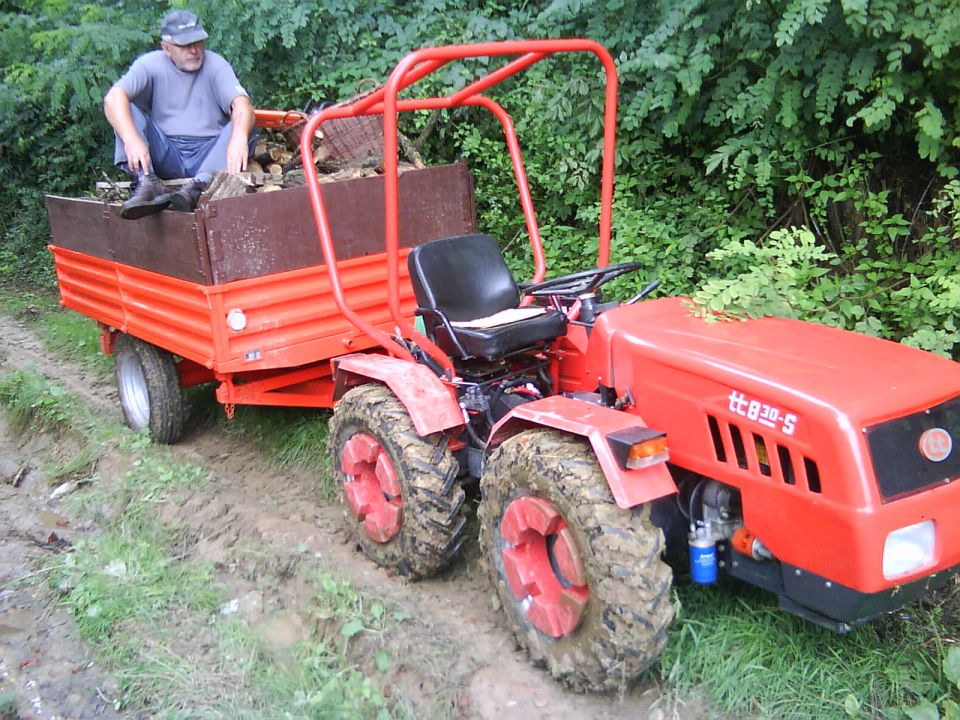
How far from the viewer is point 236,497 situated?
4.48 m

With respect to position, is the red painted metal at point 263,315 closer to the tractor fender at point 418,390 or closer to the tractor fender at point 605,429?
the tractor fender at point 418,390

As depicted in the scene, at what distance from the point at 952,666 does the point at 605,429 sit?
4.03 ft


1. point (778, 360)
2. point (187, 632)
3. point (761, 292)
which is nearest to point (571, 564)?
point (778, 360)

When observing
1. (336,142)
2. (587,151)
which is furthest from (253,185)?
(587,151)

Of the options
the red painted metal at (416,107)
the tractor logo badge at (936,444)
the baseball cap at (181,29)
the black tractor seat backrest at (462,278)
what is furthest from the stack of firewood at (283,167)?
the tractor logo badge at (936,444)

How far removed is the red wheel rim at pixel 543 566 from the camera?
2.79 metres

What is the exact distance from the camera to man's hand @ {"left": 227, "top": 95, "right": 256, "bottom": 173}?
4.95m

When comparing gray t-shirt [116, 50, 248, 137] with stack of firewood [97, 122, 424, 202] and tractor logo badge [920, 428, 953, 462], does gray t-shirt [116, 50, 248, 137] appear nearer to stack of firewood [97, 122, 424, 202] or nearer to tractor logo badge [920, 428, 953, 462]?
stack of firewood [97, 122, 424, 202]

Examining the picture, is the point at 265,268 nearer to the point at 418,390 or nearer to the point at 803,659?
the point at 418,390

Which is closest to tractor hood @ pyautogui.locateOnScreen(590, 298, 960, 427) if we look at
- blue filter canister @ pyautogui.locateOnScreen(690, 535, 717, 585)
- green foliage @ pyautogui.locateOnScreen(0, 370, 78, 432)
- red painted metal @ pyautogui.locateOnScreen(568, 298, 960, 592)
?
red painted metal @ pyautogui.locateOnScreen(568, 298, 960, 592)

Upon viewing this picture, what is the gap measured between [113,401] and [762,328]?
178 inches

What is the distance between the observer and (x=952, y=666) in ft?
8.77

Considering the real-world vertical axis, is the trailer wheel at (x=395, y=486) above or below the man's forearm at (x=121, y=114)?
below

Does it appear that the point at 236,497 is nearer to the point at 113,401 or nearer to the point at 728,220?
the point at 113,401
